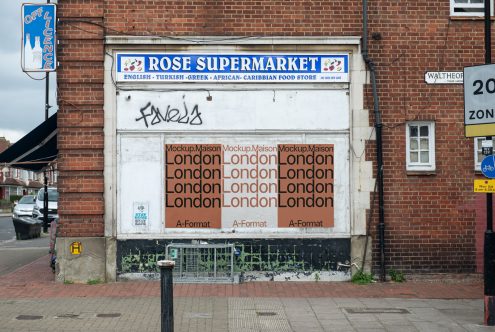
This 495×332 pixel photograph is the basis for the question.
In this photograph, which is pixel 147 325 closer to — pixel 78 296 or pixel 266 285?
pixel 78 296

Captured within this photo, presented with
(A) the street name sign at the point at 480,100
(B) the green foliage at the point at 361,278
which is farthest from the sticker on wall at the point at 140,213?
(A) the street name sign at the point at 480,100

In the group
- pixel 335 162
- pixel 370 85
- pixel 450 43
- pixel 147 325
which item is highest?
pixel 450 43

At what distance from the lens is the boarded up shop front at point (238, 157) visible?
12.2 m

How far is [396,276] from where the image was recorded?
→ 12.2 meters

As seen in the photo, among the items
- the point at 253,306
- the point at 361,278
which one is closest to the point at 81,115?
the point at 253,306

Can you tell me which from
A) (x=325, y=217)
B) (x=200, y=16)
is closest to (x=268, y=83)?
(x=200, y=16)

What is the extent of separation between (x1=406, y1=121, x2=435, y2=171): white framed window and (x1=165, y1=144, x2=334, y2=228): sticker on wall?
1492 millimetres

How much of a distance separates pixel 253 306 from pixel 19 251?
431 inches

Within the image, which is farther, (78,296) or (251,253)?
(251,253)

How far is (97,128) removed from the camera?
1212 centimetres

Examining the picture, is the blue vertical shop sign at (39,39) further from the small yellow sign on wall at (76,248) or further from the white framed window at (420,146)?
the white framed window at (420,146)

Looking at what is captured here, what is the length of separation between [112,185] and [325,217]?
4.02 m

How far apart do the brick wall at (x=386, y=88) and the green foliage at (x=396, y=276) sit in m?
0.12

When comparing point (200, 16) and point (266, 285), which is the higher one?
point (200, 16)
